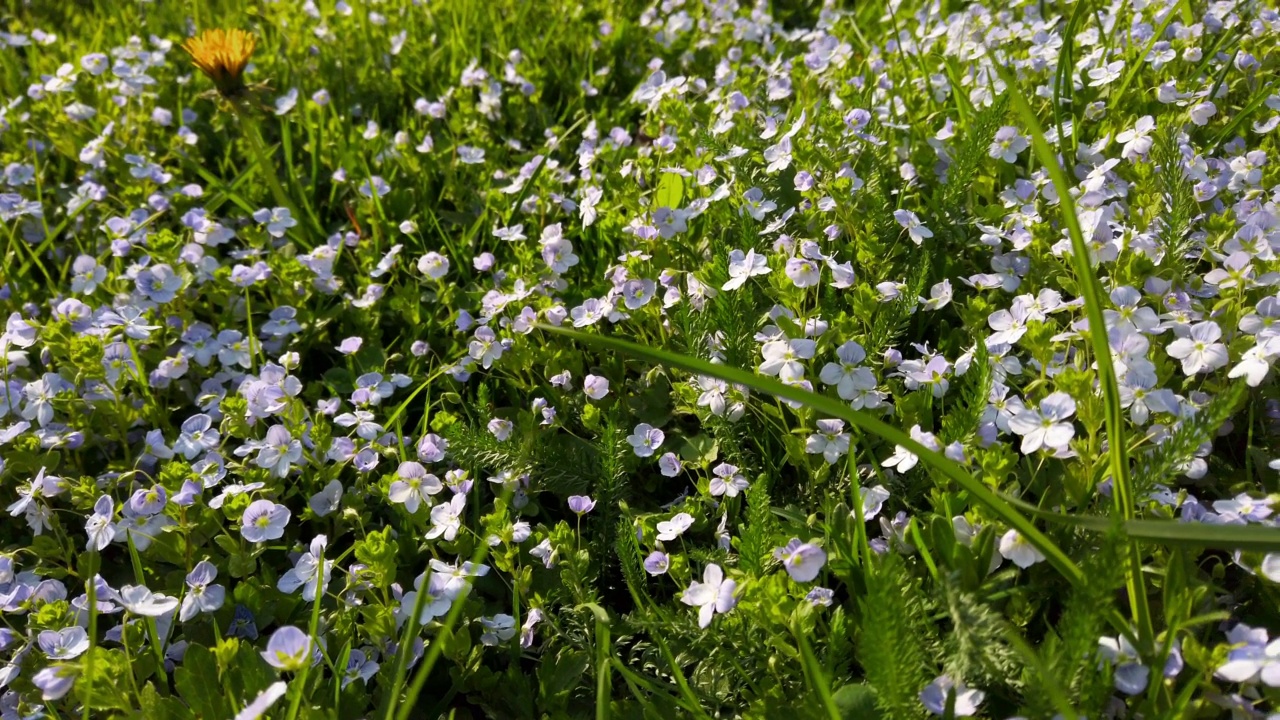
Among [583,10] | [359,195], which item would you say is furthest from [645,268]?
[583,10]

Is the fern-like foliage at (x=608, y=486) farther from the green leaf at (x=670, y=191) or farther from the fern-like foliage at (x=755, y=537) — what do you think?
the green leaf at (x=670, y=191)

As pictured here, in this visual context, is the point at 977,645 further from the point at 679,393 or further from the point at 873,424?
the point at 679,393

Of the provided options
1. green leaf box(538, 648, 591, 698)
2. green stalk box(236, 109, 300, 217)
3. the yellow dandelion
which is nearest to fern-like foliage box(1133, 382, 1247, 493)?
Result: green leaf box(538, 648, 591, 698)

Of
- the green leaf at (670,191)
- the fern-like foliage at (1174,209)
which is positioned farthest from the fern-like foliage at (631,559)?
the fern-like foliage at (1174,209)

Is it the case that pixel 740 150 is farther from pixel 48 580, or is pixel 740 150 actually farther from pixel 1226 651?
pixel 48 580

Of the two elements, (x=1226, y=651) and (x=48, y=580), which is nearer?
(x=1226, y=651)

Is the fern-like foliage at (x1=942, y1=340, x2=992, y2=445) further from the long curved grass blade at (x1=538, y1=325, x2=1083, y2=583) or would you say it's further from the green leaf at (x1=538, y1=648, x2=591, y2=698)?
the green leaf at (x1=538, y1=648, x2=591, y2=698)

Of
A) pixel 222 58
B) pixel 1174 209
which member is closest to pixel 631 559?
pixel 1174 209
